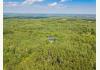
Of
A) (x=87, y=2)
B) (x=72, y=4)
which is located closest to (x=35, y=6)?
(x=72, y=4)

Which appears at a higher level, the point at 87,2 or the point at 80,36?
the point at 87,2

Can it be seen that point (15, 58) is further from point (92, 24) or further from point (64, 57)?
point (92, 24)

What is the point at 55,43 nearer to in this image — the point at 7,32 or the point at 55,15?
the point at 55,15

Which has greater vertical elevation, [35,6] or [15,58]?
[35,6]
